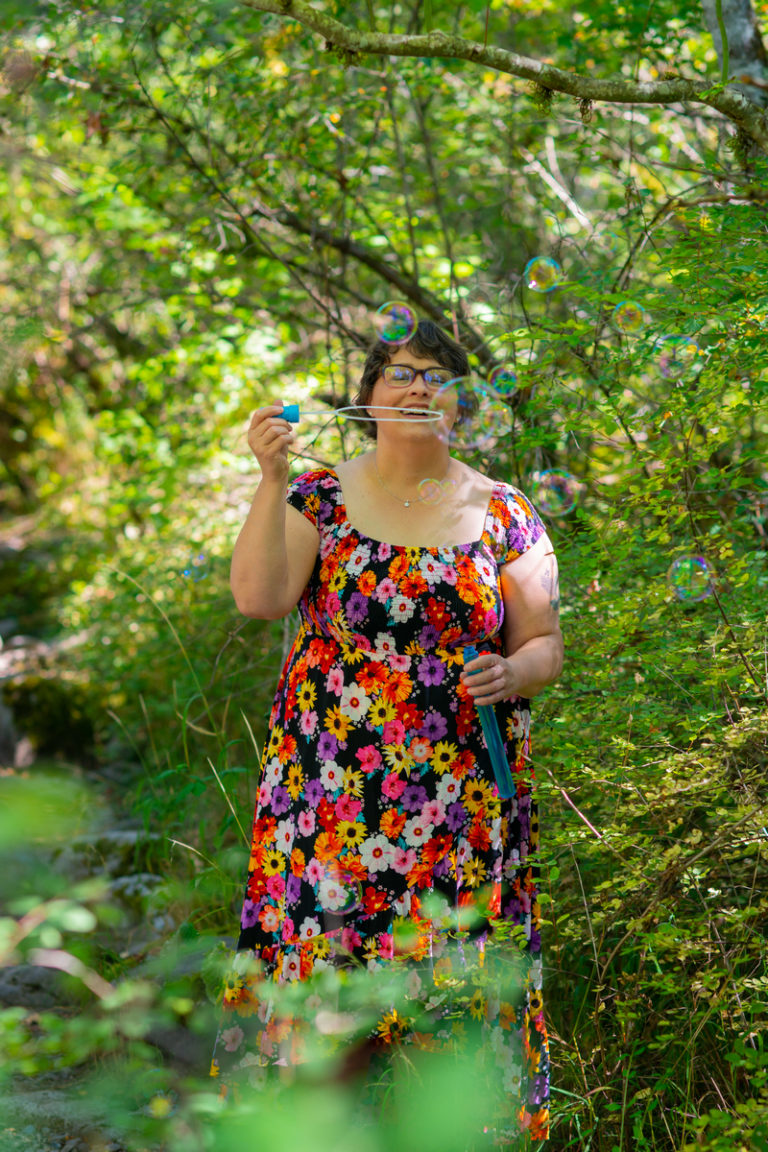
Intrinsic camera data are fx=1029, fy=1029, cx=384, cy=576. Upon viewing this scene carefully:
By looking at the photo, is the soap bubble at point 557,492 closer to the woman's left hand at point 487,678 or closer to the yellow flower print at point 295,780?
the woman's left hand at point 487,678

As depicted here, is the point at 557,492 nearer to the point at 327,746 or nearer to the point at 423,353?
the point at 423,353

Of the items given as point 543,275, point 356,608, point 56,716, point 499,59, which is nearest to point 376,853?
point 356,608

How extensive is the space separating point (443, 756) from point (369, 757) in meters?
0.16

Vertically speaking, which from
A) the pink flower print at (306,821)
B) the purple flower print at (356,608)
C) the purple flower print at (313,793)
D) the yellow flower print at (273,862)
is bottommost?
the yellow flower print at (273,862)

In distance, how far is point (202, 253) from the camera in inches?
194

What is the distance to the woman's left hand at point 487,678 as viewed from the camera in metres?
2.00

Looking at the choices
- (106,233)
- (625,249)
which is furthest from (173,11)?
(106,233)

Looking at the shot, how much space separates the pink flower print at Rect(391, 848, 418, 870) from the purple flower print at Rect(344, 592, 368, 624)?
0.48 metres

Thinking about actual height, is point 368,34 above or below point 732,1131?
above

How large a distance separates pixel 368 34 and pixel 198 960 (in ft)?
8.61

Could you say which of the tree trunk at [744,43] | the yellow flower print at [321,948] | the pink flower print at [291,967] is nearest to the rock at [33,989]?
the pink flower print at [291,967]

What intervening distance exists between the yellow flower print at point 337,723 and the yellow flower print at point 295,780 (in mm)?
122

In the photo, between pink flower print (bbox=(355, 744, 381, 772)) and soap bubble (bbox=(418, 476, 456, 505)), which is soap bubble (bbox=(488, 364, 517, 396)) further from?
pink flower print (bbox=(355, 744, 381, 772))

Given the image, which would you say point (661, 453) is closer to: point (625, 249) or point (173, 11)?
point (625, 249)
